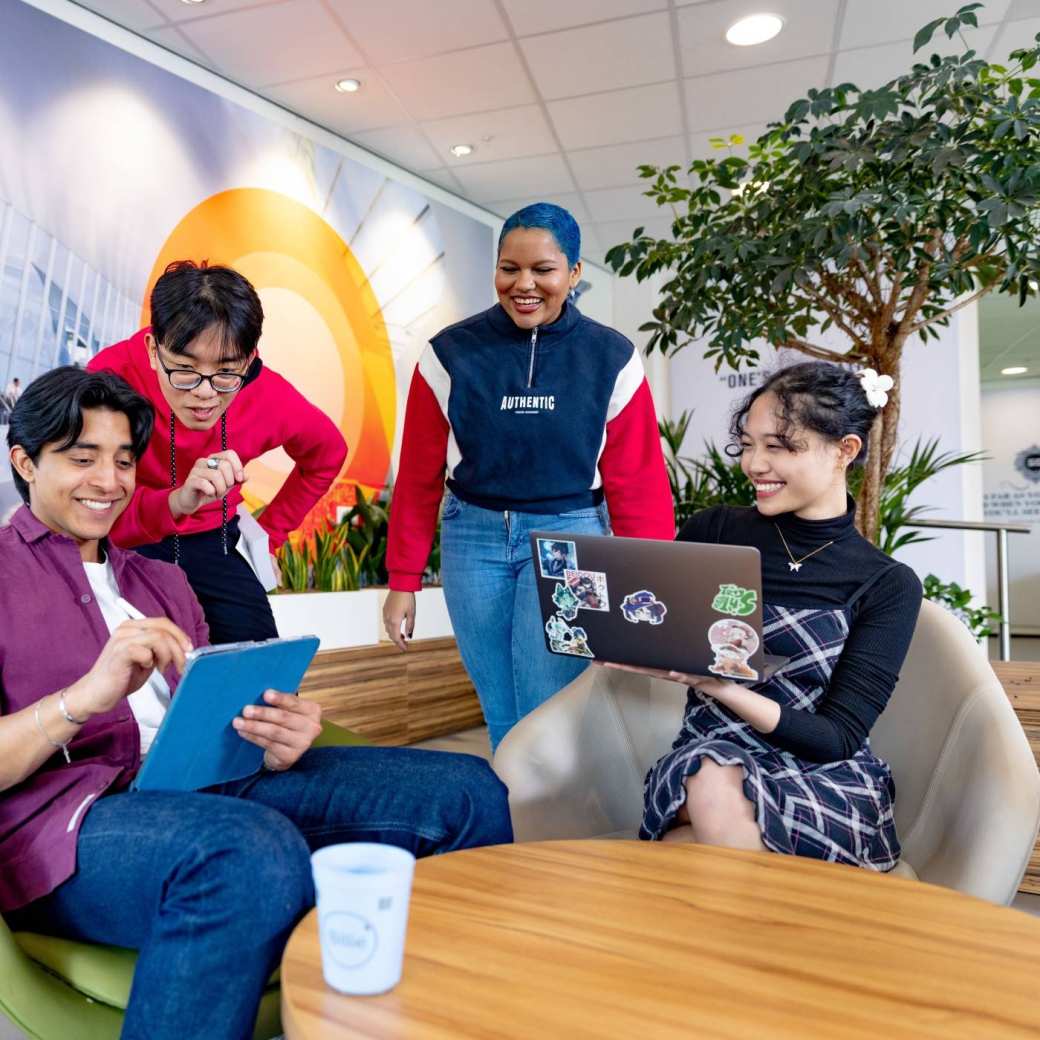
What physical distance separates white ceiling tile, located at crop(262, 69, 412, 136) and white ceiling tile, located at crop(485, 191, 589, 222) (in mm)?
1281

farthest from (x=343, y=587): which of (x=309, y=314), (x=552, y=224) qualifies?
(x=552, y=224)

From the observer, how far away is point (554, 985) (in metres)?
0.83

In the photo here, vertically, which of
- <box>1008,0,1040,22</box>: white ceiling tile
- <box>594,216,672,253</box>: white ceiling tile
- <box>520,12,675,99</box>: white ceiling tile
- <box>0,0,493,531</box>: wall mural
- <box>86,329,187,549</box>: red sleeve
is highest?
<box>1008,0,1040,22</box>: white ceiling tile

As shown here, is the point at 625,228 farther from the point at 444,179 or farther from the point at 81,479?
the point at 81,479

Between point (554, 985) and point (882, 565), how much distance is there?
1069mm

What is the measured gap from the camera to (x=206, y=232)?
418 centimetres

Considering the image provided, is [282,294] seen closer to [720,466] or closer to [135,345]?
[720,466]

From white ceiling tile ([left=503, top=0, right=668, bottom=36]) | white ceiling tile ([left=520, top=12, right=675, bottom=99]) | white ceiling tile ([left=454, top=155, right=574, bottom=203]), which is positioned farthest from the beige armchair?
white ceiling tile ([left=454, top=155, right=574, bottom=203])

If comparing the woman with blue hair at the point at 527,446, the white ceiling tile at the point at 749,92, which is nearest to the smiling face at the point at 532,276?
the woman with blue hair at the point at 527,446

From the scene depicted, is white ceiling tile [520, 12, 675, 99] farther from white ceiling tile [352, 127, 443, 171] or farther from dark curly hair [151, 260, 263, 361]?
dark curly hair [151, 260, 263, 361]

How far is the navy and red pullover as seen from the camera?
1.96 meters

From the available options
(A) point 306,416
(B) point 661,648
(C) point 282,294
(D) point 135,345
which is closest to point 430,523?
(A) point 306,416

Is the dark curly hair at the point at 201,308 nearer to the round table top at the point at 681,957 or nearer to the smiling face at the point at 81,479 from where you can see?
the smiling face at the point at 81,479

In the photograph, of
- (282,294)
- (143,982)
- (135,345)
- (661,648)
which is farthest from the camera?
(282,294)
